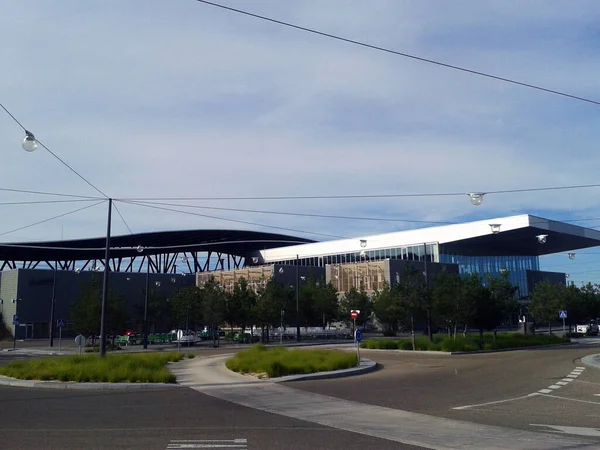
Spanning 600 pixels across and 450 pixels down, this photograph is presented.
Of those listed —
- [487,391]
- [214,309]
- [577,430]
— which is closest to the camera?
[577,430]

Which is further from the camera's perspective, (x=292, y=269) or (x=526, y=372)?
(x=292, y=269)

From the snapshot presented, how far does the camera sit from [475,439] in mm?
10695

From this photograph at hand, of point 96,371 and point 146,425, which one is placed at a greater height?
point 96,371

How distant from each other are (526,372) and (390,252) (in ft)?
217

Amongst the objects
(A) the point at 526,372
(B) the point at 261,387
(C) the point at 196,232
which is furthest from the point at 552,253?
(B) the point at 261,387

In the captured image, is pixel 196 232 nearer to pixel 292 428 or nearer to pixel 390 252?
pixel 390 252

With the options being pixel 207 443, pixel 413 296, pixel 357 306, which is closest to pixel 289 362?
A: pixel 207 443

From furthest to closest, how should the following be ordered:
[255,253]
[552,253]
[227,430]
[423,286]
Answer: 1. [255,253]
2. [552,253]
3. [423,286]
4. [227,430]

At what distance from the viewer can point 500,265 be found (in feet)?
314

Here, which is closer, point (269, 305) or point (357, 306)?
point (269, 305)

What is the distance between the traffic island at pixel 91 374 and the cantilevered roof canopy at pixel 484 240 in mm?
56269

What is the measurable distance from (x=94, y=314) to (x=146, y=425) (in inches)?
1581

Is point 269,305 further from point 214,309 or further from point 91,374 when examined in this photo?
point 91,374

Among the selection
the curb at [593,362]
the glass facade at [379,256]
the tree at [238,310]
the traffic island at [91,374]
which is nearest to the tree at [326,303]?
the tree at [238,310]
